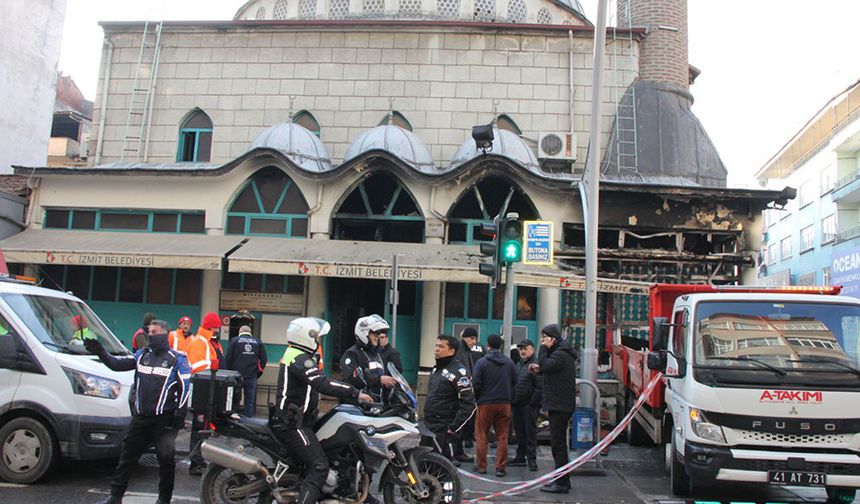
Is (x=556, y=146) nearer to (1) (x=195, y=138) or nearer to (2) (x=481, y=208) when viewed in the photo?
(2) (x=481, y=208)

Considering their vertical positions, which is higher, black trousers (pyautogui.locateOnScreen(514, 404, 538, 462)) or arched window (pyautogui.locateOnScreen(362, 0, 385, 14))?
arched window (pyautogui.locateOnScreen(362, 0, 385, 14))

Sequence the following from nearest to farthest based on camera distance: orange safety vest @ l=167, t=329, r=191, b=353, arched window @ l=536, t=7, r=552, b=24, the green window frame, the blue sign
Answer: orange safety vest @ l=167, t=329, r=191, b=353 < the green window frame < arched window @ l=536, t=7, r=552, b=24 < the blue sign

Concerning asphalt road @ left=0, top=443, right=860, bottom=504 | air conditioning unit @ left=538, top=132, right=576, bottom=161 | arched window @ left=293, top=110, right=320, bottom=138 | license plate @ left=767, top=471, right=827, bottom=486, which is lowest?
asphalt road @ left=0, top=443, right=860, bottom=504

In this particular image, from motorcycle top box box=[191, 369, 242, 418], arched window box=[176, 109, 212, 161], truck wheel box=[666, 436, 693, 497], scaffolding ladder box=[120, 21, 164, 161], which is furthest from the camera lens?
arched window box=[176, 109, 212, 161]

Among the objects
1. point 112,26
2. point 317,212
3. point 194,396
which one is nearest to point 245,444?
point 194,396

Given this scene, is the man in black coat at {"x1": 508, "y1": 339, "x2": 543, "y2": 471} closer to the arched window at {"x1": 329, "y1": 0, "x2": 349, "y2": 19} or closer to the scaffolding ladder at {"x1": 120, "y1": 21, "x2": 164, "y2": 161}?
the scaffolding ladder at {"x1": 120, "y1": 21, "x2": 164, "y2": 161}

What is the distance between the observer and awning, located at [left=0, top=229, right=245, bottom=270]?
13758mm

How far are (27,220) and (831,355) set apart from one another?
16.5 meters

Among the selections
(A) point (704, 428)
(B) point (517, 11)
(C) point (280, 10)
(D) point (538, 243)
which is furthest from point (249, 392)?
(C) point (280, 10)

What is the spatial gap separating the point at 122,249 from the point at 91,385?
7.70 m

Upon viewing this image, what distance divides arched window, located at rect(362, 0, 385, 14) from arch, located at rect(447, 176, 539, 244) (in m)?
7.61

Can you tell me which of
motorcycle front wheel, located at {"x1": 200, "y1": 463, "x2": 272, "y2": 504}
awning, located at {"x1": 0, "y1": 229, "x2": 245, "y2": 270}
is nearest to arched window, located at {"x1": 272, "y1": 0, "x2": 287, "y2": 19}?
awning, located at {"x1": 0, "y1": 229, "x2": 245, "y2": 270}

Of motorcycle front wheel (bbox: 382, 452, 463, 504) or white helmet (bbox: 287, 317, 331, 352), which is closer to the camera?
white helmet (bbox: 287, 317, 331, 352)

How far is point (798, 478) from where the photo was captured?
6.12m
